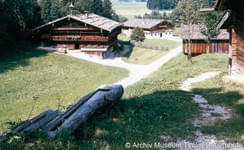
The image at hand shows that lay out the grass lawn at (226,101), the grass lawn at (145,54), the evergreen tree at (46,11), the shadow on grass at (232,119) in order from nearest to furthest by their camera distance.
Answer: the shadow on grass at (232,119) < the grass lawn at (226,101) < the grass lawn at (145,54) < the evergreen tree at (46,11)

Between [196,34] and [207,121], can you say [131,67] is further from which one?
[207,121]

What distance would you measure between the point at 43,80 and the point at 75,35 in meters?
15.9

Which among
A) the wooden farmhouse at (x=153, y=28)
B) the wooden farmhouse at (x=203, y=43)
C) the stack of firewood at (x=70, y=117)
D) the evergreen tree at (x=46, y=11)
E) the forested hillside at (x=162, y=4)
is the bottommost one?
the stack of firewood at (x=70, y=117)

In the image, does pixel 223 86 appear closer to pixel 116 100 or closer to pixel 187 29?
pixel 116 100

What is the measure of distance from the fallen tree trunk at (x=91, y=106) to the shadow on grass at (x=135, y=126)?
24 cm

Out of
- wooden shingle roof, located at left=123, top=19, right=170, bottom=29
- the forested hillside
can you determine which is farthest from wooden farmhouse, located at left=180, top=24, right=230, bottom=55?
the forested hillside

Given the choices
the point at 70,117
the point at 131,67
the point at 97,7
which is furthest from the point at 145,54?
the point at 70,117

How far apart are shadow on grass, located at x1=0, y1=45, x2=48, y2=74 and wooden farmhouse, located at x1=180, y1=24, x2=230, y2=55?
1839 centimetres

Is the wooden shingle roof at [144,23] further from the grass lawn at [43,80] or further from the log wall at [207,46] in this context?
the grass lawn at [43,80]

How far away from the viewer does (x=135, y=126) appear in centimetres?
1025

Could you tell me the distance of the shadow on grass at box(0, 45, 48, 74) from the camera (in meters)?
31.7

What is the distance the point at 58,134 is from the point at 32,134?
650 mm

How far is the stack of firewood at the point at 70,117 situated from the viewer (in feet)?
27.7

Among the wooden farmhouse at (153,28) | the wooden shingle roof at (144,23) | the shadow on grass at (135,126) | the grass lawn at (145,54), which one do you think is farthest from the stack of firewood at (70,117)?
the wooden shingle roof at (144,23)
